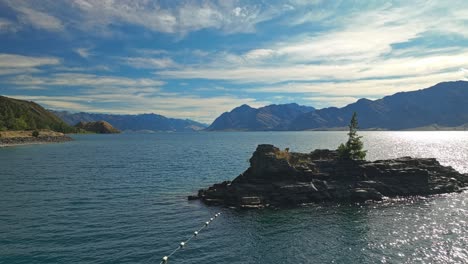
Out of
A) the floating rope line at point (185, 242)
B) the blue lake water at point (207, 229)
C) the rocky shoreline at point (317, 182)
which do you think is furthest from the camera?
the rocky shoreline at point (317, 182)

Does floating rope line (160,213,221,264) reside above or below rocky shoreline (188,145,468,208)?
below

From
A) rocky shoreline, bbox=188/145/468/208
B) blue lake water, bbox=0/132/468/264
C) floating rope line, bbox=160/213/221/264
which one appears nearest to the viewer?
floating rope line, bbox=160/213/221/264

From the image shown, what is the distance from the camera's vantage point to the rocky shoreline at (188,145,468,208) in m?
67.0

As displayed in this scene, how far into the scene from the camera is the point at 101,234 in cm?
4597

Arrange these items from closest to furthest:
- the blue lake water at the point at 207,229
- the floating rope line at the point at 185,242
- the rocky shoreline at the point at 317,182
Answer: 1. the floating rope line at the point at 185,242
2. the blue lake water at the point at 207,229
3. the rocky shoreline at the point at 317,182

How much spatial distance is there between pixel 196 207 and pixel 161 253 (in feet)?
72.3

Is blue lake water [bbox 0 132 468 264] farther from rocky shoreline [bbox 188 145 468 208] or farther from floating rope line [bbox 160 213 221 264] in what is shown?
rocky shoreline [bbox 188 145 468 208]

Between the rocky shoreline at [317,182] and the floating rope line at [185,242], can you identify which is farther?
the rocky shoreline at [317,182]

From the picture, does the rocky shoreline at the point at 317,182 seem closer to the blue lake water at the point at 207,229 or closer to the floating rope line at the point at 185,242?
the blue lake water at the point at 207,229

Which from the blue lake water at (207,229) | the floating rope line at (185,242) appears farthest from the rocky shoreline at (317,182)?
the floating rope line at (185,242)

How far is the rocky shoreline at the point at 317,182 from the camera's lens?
220 ft

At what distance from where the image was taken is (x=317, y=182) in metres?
71.9

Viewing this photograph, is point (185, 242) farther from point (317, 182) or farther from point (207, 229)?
point (317, 182)

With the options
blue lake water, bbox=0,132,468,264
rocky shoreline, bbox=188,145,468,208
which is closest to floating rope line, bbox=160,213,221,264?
blue lake water, bbox=0,132,468,264
